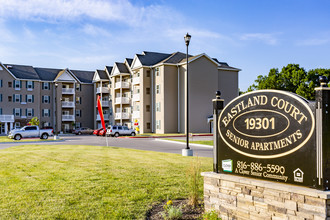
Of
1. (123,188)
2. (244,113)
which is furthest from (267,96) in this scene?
(123,188)

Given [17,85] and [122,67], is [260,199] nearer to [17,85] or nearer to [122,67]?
[122,67]

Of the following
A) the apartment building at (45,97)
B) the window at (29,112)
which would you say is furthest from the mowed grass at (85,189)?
the window at (29,112)

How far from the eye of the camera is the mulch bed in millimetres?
6707

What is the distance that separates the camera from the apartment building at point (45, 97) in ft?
202

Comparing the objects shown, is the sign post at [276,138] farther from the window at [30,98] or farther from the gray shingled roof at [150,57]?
the window at [30,98]

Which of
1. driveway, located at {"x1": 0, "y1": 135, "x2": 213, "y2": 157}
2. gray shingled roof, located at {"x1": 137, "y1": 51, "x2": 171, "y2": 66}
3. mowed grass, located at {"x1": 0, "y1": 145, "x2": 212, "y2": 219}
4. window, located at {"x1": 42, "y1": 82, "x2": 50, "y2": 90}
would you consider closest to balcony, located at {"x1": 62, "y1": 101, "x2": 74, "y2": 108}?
window, located at {"x1": 42, "y1": 82, "x2": 50, "y2": 90}

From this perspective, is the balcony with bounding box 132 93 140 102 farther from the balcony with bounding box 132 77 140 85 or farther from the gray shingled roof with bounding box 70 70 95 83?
the gray shingled roof with bounding box 70 70 95 83

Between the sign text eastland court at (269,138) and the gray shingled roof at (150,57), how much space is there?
4739 centimetres

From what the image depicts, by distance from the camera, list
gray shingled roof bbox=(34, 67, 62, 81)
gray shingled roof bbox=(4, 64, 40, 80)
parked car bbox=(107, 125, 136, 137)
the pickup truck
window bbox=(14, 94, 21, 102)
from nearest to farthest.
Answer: the pickup truck → parked car bbox=(107, 125, 136, 137) → window bbox=(14, 94, 21, 102) → gray shingled roof bbox=(4, 64, 40, 80) → gray shingled roof bbox=(34, 67, 62, 81)

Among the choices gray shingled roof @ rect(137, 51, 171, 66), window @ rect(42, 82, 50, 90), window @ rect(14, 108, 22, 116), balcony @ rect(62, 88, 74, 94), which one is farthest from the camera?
balcony @ rect(62, 88, 74, 94)

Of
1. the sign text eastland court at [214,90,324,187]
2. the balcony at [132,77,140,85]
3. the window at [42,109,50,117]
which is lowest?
the sign text eastland court at [214,90,324,187]

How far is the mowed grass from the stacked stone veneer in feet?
5.52

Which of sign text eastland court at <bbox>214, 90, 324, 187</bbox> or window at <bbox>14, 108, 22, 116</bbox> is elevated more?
window at <bbox>14, 108, 22, 116</bbox>

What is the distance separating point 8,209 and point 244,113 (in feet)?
17.9
